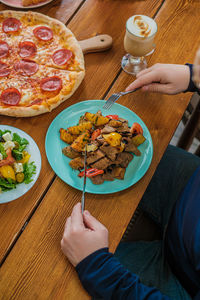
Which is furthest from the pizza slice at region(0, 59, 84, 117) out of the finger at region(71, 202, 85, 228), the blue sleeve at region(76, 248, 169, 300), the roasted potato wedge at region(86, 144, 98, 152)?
the blue sleeve at region(76, 248, 169, 300)

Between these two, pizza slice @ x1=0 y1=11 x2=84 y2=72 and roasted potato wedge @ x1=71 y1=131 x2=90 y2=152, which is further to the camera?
pizza slice @ x1=0 y1=11 x2=84 y2=72

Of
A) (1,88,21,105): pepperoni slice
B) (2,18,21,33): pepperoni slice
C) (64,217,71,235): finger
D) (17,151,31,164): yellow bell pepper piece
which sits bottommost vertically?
(64,217,71,235): finger

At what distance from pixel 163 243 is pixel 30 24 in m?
1.56

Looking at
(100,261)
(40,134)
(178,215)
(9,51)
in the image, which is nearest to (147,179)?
(178,215)

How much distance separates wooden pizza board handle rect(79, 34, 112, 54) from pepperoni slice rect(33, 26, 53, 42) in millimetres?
212

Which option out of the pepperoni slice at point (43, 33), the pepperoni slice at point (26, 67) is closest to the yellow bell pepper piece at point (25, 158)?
the pepperoni slice at point (26, 67)

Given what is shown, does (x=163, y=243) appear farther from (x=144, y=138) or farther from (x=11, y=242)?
(x=11, y=242)

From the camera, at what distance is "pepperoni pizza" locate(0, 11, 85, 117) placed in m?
1.46

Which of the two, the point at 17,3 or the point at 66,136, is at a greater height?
the point at 17,3

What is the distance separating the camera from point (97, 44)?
161cm

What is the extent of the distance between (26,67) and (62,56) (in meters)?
0.23

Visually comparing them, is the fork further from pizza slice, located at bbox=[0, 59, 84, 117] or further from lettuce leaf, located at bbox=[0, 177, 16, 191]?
lettuce leaf, located at bbox=[0, 177, 16, 191]

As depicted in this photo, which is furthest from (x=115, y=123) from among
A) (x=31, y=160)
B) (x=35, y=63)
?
(x=35, y=63)

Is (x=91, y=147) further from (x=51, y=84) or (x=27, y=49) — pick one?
(x=27, y=49)
